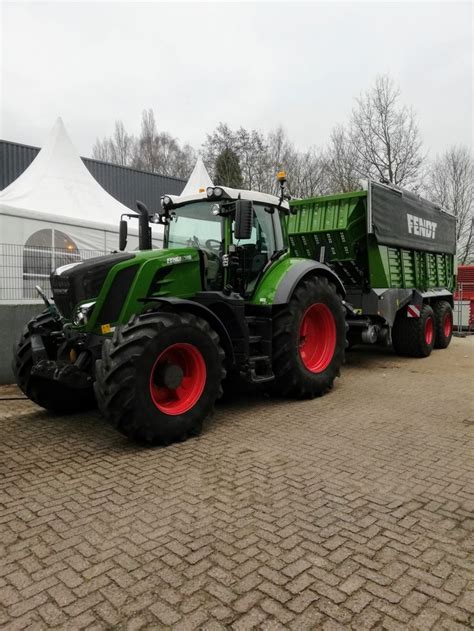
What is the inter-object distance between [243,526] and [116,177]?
17.6 meters

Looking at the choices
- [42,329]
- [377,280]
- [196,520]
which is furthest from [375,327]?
[196,520]

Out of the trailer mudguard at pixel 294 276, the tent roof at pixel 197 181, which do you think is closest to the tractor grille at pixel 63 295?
the trailer mudguard at pixel 294 276

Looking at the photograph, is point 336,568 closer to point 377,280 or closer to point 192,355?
point 192,355

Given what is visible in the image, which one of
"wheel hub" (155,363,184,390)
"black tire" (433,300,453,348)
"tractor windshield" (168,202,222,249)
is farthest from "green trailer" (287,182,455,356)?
"wheel hub" (155,363,184,390)

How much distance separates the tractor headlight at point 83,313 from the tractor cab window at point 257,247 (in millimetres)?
1880

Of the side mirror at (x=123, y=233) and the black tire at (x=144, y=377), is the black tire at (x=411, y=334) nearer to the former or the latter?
the side mirror at (x=123, y=233)

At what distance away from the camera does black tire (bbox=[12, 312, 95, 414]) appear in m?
5.24

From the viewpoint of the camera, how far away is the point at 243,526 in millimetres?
2975

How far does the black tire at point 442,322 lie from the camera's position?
34.9 feet

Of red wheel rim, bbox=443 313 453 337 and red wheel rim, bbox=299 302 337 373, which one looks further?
red wheel rim, bbox=443 313 453 337

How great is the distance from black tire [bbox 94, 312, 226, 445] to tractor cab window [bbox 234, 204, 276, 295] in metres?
1.42

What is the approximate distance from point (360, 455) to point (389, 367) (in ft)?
15.9

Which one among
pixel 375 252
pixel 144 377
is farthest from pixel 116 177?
pixel 144 377

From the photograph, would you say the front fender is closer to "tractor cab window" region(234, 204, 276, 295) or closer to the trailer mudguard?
the trailer mudguard
